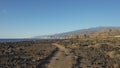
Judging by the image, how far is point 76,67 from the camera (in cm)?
2142

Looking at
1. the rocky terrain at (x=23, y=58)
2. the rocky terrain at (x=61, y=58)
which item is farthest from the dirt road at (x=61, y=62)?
the rocky terrain at (x=23, y=58)

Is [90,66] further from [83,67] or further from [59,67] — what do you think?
[59,67]

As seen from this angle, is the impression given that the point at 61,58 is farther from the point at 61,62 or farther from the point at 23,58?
the point at 23,58

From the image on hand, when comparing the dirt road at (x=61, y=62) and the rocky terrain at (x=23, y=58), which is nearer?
the dirt road at (x=61, y=62)

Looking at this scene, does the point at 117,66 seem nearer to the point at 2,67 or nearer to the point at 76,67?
the point at 76,67

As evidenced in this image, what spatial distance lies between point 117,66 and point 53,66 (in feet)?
20.2

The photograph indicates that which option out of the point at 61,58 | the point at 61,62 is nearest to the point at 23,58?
the point at 61,58

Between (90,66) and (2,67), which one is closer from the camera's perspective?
(2,67)

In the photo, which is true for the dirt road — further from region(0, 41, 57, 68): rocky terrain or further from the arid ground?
region(0, 41, 57, 68): rocky terrain

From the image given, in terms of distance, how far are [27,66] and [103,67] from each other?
7.42m

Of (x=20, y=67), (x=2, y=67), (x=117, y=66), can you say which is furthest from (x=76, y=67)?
(x=2, y=67)

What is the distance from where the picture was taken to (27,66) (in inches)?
850

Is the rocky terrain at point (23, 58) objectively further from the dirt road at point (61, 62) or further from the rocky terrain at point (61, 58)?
A: the dirt road at point (61, 62)

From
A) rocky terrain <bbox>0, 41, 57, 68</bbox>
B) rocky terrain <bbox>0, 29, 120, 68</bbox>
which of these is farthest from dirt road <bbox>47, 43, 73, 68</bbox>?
rocky terrain <bbox>0, 41, 57, 68</bbox>
